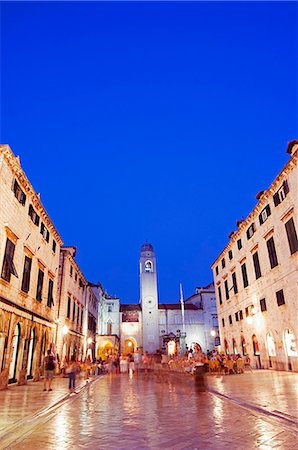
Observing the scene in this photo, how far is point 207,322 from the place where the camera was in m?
57.4

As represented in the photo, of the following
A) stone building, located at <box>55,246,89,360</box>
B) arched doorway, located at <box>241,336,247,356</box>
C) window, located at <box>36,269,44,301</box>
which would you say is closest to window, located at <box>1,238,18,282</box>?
window, located at <box>36,269,44,301</box>

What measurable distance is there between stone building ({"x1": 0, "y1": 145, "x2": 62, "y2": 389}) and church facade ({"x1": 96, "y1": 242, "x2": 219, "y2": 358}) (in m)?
35.2

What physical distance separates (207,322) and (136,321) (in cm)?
1286

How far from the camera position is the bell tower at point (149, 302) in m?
56.4

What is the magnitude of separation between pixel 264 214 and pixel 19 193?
16270 millimetres

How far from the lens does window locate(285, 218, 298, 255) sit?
727 inches

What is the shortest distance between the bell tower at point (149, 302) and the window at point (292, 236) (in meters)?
42.4

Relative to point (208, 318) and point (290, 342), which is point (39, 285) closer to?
point (290, 342)

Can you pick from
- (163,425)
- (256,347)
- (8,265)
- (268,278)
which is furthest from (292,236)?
(8,265)

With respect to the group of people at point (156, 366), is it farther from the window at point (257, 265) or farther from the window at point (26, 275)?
the window at point (257, 265)

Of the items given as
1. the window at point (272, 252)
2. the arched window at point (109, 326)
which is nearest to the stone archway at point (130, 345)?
the arched window at point (109, 326)

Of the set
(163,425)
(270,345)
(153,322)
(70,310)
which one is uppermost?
(153,322)

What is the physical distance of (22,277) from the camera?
17750 millimetres

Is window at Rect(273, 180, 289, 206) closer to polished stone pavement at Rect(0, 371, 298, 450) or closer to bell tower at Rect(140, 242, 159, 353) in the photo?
polished stone pavement at Rect(0, 371, 298, 450)
